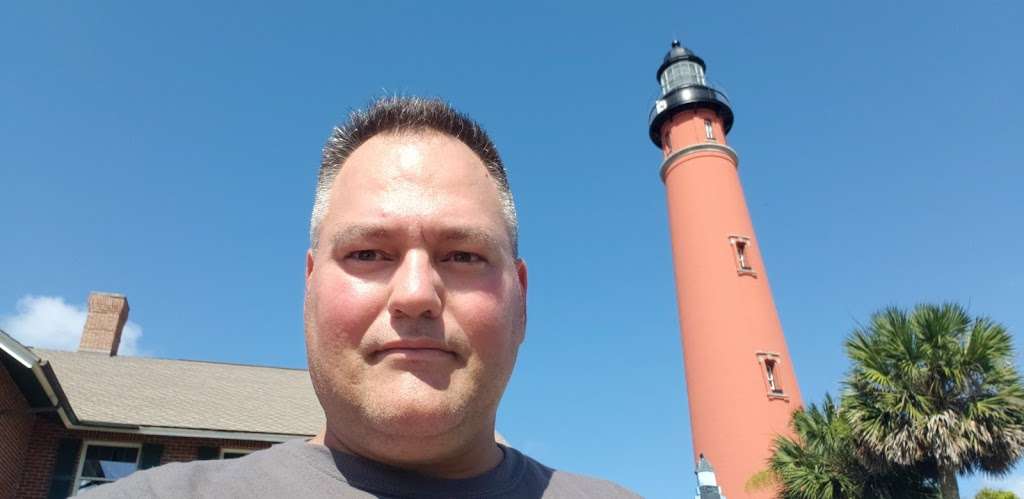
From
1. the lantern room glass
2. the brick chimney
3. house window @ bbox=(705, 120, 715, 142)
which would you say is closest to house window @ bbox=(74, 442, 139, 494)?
the brick chimney

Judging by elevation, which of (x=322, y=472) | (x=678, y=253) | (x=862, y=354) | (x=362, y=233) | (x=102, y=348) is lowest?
(x=322, y=472)

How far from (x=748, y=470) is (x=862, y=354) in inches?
211

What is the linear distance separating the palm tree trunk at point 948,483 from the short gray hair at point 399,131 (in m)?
10.6

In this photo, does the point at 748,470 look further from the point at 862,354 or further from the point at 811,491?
the point at 862,354

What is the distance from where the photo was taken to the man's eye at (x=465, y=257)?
138 centimetres

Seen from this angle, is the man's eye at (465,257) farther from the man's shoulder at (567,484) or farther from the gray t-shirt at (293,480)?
the man's shoulder at (567,484)

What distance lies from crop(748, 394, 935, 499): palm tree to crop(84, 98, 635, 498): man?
10894mm

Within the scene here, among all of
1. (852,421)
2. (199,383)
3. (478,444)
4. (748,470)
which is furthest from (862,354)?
(199,383)

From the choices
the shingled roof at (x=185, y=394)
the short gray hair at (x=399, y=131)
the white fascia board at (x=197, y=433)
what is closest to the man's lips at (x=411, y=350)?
the short gray hair at (x=399, y=131)

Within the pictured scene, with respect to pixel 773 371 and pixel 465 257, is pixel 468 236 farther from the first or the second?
pixel 773 371

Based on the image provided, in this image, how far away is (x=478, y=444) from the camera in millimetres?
1434

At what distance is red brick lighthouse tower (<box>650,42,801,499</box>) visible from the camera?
15.6m

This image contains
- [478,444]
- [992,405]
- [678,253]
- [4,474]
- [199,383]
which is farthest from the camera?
[678,253]

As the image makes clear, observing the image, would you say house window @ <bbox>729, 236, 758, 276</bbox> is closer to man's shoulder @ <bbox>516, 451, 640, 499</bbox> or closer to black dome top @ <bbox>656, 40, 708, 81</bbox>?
black dome top @ <bbox>656, 40, 708, 81</bbox>
